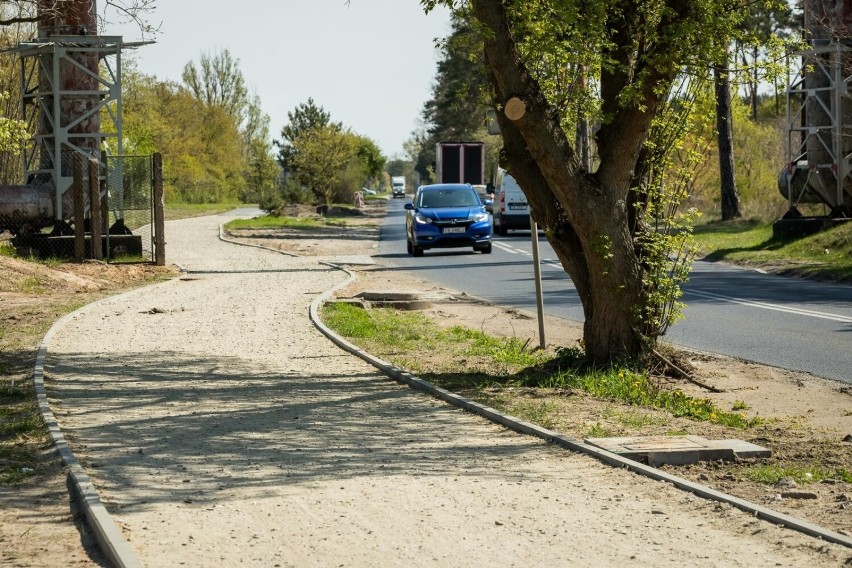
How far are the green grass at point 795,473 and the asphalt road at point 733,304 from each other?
4.27 metres

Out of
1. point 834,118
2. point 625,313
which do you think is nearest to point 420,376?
point 625,313

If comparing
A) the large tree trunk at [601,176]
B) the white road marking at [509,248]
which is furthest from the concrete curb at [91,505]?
the white road marking at [509,248]

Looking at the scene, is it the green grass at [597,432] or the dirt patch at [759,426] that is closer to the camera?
the dirt patch at [759,426]

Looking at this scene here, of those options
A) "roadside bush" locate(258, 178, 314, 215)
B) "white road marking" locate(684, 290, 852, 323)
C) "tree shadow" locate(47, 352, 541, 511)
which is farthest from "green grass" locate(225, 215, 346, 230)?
"tree shadow" locate(47, 352, 541, 511)

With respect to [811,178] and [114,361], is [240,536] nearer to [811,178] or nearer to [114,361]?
[114,361]

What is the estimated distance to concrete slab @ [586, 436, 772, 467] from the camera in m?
7.55

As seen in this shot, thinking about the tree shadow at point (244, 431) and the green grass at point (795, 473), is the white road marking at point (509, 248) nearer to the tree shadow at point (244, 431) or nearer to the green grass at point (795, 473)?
the tree shadow at point (244, 431)

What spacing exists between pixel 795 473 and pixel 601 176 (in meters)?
4.42

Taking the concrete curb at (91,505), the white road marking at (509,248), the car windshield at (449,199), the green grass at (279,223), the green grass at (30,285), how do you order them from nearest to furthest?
1. the concrete curb at (91,505)
2. the green grass at (30,285)
3. the car windshield at (449,199)
4. the white road marking at (509,248)
5. the green grass at (279,223)

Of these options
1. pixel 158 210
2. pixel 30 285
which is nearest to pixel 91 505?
pixel 30 285

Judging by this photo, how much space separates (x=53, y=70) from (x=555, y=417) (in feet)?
65.0

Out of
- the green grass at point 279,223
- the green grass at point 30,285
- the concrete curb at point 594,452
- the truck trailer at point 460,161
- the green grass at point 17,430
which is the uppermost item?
the truck trailer at point 460,161

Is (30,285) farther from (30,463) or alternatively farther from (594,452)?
(594,452)

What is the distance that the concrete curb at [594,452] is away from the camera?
587 cm
